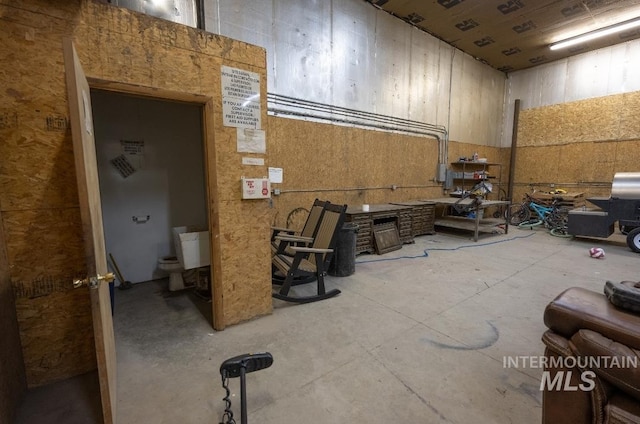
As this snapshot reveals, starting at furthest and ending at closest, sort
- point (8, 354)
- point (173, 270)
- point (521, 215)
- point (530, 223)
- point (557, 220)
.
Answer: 1. point (521, 215)
2. point (530, 223)
3. point (557, 220)
4. point (173, 270)
5. point (8, 354)

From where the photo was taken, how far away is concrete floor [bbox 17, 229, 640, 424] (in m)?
1.53

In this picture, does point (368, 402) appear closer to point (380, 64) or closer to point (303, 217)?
point (303, 217)

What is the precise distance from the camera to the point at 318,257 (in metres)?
2.84

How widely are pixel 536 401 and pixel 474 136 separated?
700 cm

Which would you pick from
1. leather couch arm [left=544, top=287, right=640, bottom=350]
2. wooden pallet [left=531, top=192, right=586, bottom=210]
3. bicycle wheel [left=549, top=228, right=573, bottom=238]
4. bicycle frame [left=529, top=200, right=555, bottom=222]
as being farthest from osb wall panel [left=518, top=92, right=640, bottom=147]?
leather couch arm [left=544, top=287, right=640, bottom=350]

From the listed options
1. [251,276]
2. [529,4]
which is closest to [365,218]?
[251,276]

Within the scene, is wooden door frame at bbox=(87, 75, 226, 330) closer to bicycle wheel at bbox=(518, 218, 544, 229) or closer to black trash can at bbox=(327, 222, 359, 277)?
black trash can at bbox=(327, 222, 359, 277)

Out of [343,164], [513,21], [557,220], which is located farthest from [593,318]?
[557,220]

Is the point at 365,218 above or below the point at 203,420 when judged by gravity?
above

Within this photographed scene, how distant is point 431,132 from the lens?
6.05 metres

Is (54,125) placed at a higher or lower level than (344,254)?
higher

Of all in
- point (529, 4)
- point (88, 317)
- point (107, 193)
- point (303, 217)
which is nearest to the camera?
point (88, 317)

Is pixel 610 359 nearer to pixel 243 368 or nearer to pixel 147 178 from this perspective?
pixel 243 368

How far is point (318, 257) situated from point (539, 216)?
6585 mm
